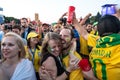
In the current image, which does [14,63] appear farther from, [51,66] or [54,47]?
[54,47]

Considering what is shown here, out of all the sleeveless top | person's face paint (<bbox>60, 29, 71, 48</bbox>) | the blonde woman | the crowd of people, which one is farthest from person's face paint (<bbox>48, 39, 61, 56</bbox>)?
the blonde woman

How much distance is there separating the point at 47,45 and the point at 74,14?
74 centimetres

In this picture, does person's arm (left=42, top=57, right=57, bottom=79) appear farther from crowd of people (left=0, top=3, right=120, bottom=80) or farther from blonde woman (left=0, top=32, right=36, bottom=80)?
blonde woman (left=0, top=32, right=36, bottom=80)

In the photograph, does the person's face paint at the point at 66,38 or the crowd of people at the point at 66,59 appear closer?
the crowd of people at the point at 66,59

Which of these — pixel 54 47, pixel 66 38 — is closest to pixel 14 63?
pixel 54 47

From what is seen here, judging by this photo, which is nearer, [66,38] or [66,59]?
[66,59]

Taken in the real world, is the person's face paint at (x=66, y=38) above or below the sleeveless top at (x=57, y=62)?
above

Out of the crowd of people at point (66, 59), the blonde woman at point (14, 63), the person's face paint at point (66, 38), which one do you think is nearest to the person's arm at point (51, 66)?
the crowd of people at point (66, 59)

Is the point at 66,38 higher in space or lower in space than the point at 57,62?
higher

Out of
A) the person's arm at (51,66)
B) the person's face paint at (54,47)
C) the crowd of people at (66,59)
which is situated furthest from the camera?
the person's face paint at (54,47)

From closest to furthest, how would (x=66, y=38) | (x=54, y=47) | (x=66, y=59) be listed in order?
(x=54, y=47) < (x=66, y=59) < (x=66, y=38)

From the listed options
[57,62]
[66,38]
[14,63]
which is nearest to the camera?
[14,63]

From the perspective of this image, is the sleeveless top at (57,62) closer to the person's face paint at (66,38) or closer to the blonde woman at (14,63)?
the blonde woman at (14,63)

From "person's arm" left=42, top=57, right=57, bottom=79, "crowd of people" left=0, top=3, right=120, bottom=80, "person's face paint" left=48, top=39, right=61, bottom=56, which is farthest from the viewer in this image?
"person's face paint" left=48, top=39, right=61, bottom=56
